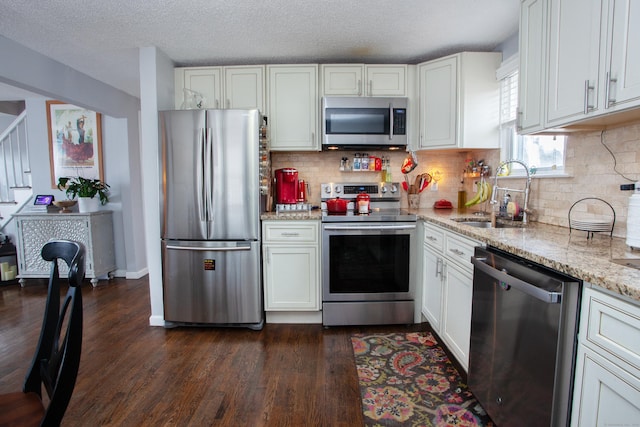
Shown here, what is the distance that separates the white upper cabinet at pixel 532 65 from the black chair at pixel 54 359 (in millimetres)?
2113

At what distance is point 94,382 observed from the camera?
6.51ft

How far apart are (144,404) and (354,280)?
1.62 m

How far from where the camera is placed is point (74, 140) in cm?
414

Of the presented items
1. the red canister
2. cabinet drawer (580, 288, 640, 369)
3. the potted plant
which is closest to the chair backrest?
cabinet drawer (580, 288, 640, 369)

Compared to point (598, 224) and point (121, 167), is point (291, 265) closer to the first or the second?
point (598, 224)

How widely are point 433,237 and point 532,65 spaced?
3.95 ft

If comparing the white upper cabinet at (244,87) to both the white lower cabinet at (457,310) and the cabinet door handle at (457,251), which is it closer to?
the cabinet door handle at (457,251)

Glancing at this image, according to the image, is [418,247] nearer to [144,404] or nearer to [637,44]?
[637,44]

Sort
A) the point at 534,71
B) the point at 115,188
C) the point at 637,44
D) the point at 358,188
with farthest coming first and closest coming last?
the point at 115,188 → the point at 358,188 → the point at 534,71 → the point at 637,44

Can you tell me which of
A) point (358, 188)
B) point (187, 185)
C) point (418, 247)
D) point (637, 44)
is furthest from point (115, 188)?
point (637, 44)

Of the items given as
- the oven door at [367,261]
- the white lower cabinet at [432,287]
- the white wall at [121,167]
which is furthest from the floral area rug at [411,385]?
the white wall at [121,167]

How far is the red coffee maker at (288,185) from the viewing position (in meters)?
3.01

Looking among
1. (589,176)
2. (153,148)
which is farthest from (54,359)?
(589,176)

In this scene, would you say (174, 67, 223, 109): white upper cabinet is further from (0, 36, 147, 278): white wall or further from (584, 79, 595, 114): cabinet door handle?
(584, 79, 595, 114): cabinet door handle
